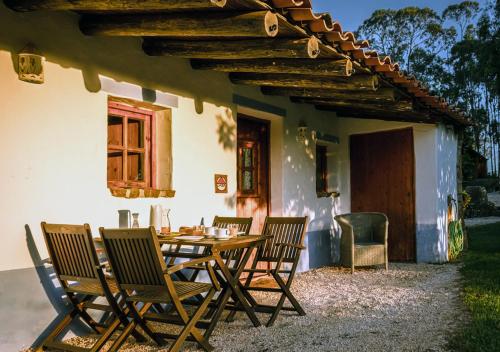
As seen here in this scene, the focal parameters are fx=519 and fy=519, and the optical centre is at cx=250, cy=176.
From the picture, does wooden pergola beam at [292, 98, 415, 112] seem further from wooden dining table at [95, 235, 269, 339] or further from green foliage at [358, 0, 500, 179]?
green foliage at [358, 0, 500, 179]

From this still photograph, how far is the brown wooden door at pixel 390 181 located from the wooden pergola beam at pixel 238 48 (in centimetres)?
480

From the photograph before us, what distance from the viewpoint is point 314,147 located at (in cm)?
830

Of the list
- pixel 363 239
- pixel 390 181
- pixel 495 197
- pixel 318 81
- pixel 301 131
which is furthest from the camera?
pixel 495 197

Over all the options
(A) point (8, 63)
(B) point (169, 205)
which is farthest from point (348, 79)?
(A) point (8, 63)

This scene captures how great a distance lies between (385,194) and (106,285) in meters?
6.29

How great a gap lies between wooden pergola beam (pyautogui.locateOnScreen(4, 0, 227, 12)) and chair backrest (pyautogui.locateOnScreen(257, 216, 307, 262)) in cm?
234

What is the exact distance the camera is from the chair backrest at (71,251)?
3.60 metres

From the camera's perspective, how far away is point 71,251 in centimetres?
372

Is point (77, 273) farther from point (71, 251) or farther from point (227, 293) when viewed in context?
point (227, 293)

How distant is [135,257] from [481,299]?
12.4ft

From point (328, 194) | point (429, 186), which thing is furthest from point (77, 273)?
point (429, 186)

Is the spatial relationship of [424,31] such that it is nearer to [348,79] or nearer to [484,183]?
[484,183]

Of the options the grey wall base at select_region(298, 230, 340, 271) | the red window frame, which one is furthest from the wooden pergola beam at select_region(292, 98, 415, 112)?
the red window frame

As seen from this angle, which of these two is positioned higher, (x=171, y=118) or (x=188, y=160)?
(x=171, y=118)
